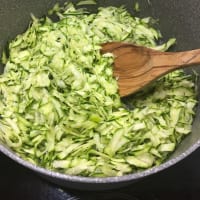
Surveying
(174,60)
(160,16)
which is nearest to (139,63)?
(174,60)

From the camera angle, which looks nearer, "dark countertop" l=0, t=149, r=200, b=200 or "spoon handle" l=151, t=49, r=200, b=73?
"spoon handle" l=151, t=49, r=200, b=73

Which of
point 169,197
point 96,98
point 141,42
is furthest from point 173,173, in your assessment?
point 141,42

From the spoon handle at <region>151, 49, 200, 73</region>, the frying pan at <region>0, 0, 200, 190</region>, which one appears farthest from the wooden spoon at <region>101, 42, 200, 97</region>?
the frying pan at <region>0, 0, 200, 190</region>

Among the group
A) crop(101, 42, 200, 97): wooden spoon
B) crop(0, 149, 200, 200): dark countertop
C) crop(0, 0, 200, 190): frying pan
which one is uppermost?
crop(0, 0, 200, 190): frying pan

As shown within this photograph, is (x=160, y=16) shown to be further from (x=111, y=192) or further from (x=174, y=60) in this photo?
(x=111, y=192)

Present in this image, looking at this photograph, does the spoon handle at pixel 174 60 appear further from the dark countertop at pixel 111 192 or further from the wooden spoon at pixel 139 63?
the dark countertop at pixel 111 192

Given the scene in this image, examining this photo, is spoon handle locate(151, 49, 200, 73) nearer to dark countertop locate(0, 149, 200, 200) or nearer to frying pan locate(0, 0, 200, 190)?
frying pan locate(0, 0, 200, 190)

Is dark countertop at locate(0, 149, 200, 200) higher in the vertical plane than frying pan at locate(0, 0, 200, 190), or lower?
lower
